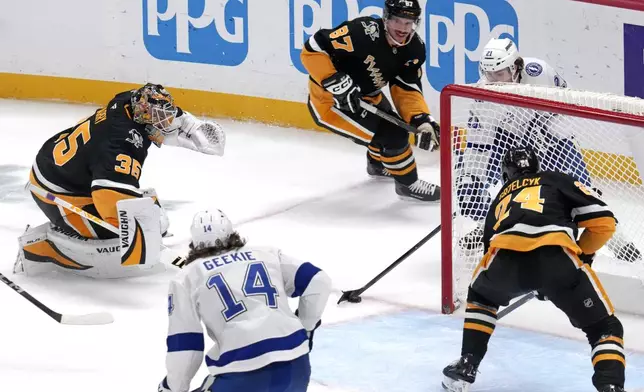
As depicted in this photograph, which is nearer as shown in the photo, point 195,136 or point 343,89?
point 195,136

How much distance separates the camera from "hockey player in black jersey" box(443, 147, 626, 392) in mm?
3785

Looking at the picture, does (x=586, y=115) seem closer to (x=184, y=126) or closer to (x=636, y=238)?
(x=636, y=238)

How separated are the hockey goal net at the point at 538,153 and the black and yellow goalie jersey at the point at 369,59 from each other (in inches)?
41.8

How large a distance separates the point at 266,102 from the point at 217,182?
30.8 inches

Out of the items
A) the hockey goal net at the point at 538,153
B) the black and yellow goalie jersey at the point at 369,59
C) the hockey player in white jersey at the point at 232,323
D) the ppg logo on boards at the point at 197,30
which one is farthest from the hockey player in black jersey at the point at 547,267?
the ppg logo on boards at the point at 197,30

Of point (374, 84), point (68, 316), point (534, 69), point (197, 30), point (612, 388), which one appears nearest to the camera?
point (612, 388)

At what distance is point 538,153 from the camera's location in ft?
15.1

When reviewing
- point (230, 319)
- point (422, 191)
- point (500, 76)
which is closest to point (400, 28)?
point (500, 76)

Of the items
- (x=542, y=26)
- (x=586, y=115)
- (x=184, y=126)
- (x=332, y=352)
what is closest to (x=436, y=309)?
(x=332, y=352)

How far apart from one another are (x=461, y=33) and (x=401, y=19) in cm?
88

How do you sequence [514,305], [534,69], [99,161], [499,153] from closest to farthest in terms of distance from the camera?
[514,305]
[499,153]
[99,161]
[534,69]

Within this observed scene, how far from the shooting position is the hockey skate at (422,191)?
595 centimetres

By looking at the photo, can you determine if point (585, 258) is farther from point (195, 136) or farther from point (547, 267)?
point (195, 136)

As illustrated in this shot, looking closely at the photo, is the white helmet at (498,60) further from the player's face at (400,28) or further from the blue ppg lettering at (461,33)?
the blue ppg lettering at (461,33)
